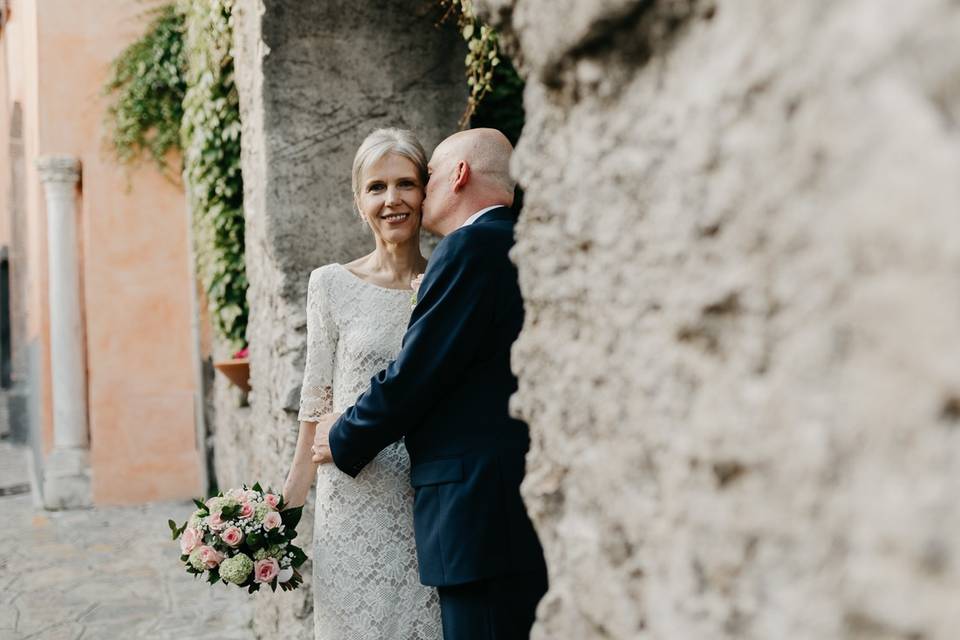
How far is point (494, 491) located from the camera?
78.7 inches

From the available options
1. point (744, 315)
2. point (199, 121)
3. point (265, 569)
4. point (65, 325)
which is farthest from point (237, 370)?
point (744, 315)

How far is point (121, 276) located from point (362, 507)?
5823mm

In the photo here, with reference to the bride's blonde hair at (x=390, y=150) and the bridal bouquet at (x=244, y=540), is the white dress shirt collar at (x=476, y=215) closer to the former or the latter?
the bride's blonde hair at (x=390, y=150)

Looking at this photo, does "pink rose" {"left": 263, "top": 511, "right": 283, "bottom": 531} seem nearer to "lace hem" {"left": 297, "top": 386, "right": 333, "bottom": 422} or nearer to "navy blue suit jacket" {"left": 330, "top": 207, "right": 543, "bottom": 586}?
"lace hem" {"left": 297, "top": 386, "right": 333, "bottom": 422}

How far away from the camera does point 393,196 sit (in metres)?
2.45

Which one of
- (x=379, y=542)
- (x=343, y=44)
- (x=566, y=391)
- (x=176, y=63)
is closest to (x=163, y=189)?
(x=176, y=63)

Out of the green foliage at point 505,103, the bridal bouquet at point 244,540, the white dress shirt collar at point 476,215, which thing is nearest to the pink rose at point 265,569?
the bridal bouquet at point 244,540

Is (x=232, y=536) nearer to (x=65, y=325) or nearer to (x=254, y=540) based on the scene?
(x=254, y=540)

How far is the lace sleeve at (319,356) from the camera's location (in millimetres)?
2510

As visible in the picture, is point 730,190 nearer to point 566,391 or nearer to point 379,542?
point 566,391

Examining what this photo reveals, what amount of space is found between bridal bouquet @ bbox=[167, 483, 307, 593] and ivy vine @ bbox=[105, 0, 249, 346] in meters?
2.62

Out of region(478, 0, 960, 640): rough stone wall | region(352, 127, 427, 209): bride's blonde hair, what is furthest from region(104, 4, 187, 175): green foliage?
region(478, 0, 960, 640): rough stone wall

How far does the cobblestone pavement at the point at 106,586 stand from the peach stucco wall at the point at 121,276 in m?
0.47

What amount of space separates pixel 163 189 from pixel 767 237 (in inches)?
290
